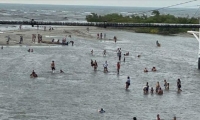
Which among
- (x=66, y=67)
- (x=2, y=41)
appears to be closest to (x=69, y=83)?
(x=66, y=67)

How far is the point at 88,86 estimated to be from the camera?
144ft

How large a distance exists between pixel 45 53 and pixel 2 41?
14502 millimetres

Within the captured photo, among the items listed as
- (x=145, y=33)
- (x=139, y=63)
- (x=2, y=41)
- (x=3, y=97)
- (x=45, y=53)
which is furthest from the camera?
(x=145, y=33)

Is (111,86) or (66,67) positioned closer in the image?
(111,86)

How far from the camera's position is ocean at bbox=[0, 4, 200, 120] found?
112ft

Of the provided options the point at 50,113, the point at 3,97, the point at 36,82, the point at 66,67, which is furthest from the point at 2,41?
the point at 50,113

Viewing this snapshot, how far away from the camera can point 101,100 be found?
3812 centimetres

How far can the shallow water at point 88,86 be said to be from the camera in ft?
112

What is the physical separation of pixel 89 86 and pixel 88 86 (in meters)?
0.09

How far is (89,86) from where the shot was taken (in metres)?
43.8

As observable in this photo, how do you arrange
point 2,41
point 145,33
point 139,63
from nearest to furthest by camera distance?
point 139,63 → point 2,41 → point 145,33

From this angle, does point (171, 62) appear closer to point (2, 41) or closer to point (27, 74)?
point (27, 74)

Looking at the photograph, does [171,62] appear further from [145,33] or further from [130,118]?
[145,33]

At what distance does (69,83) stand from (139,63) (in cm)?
1773
